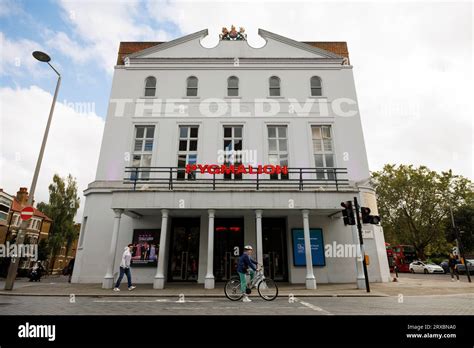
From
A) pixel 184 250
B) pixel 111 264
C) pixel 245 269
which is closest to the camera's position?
pixel 245 269

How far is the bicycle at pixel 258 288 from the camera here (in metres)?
9.24

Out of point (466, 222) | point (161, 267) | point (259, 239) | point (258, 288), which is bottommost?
point (258, 288)

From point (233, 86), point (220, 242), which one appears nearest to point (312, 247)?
point (220, 242)

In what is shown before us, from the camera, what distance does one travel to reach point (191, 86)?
19.9m

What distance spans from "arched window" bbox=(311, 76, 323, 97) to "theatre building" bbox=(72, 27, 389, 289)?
0.08 meters

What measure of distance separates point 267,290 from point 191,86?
51.0 ft

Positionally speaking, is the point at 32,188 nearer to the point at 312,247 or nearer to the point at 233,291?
the point at 233,291

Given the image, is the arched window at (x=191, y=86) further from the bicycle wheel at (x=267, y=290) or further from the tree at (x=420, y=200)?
the tree at (x=420, y=200)

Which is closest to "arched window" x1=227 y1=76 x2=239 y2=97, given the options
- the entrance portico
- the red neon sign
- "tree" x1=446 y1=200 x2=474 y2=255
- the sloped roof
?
the sloped roof

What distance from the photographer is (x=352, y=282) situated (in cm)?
1520

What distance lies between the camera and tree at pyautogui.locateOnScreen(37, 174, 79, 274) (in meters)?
36.6

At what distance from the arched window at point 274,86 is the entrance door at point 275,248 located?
9117 millimetres

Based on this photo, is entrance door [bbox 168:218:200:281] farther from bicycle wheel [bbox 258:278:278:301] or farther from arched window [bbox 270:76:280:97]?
arched window [bbox 270:76:280:97]
